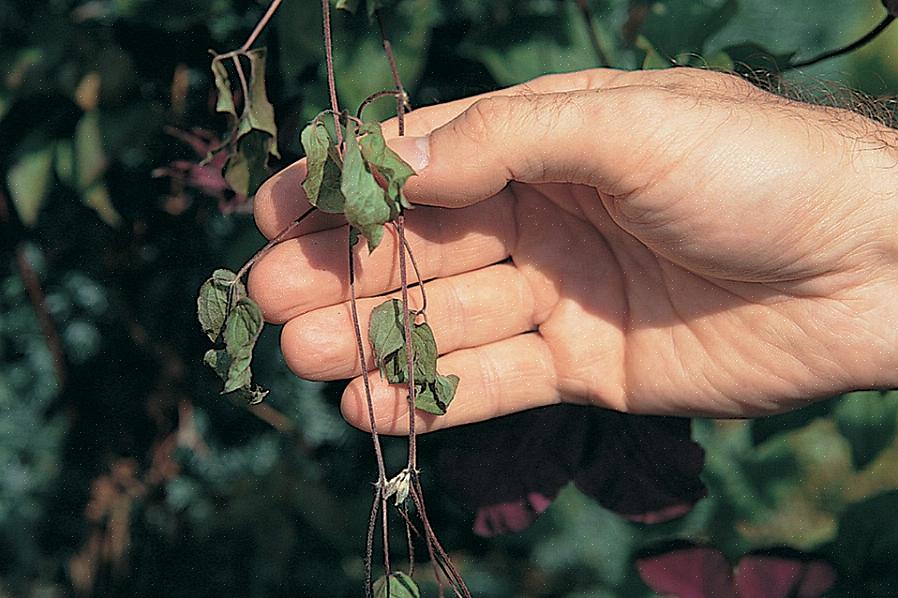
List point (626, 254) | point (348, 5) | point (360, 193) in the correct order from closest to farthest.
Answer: point (360, 193), point (348, 5), point (626, 254)

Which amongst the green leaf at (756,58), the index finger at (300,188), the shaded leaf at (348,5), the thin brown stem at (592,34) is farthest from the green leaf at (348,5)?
the green leaf at (756,58)

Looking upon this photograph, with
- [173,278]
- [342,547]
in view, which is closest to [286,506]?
[342,547]

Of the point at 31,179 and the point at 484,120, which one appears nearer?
the point at 484,120

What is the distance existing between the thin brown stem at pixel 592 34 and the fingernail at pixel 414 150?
290 millimetres

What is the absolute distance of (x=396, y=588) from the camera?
78cm

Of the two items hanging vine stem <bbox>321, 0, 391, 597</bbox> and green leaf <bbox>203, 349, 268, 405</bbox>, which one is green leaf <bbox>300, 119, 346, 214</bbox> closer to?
hanging vine stem <bbox>321, 0, 391, 597</bbox>

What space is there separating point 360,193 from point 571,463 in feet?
1.86

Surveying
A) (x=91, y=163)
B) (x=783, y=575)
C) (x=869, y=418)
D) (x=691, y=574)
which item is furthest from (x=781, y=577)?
(x=91, y=163)

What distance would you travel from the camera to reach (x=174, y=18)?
39.8 inches

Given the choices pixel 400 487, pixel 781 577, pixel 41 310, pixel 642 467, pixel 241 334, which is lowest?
pixel 781 577

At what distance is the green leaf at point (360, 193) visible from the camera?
0.68 metres

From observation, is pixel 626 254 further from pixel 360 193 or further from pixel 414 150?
pixel 360 193

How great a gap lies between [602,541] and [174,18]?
0.80 m

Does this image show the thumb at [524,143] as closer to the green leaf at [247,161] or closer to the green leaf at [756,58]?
the green leaf at [247,161]
